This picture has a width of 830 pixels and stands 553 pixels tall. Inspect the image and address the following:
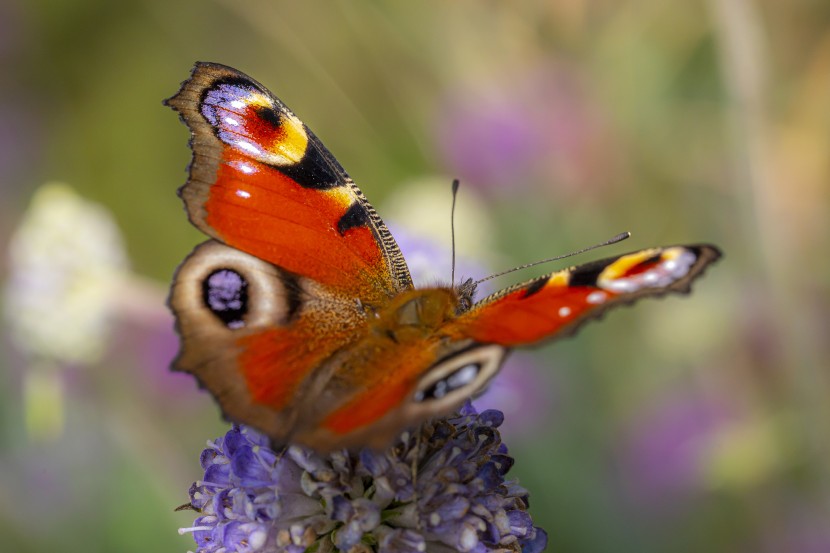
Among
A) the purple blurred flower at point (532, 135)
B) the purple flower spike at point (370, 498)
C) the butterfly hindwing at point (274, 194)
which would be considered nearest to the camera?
the purple flower spike at point (370, 498)

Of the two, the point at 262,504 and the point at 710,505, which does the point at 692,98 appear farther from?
the point at 262,504

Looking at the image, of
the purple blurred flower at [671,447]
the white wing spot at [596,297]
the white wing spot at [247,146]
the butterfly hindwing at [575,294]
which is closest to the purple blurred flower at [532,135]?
the purple blurred flower at [671,447]

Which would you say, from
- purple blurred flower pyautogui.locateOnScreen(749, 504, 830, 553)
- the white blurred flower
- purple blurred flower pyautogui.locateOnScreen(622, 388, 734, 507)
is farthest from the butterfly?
purple blurred flower pyautogui.locateOnScreen(749, 504, 830, 553)

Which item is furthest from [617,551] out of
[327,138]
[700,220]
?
[327,138]

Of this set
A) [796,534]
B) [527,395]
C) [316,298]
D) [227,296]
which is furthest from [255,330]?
[796,534]

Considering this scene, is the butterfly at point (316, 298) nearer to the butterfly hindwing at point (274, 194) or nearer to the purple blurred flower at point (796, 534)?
the butterfly hindwing at point (274, 194)
